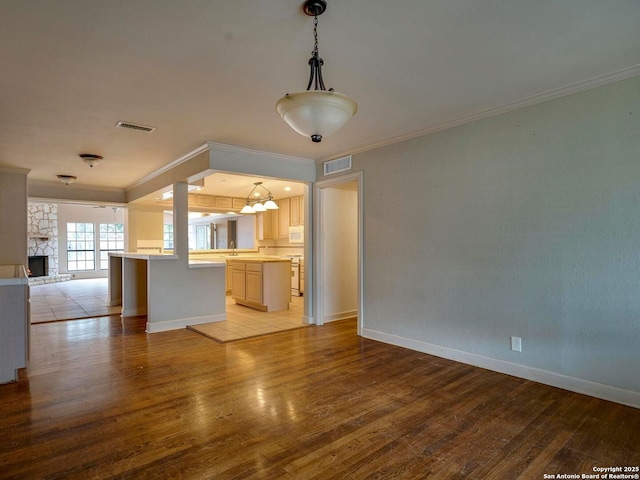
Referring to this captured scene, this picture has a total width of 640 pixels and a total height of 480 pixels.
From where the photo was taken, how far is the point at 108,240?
13664mm

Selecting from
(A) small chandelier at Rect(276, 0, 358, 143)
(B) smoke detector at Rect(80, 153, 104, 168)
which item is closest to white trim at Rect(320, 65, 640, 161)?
(A) small chandelier at Rect(276, 0, 358, 143)

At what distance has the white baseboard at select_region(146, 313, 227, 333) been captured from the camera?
4.84 metres

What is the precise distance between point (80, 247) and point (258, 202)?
917cm

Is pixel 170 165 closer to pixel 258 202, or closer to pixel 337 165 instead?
pixel 337 165

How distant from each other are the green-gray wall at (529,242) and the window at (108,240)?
506 inches

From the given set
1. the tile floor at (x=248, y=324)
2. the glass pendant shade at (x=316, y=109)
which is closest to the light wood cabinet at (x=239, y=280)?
the tile floor at (x=248, y=324)

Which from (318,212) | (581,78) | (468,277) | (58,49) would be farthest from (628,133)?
(58,49)

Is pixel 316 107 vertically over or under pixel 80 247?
over

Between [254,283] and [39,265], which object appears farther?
[39,265]

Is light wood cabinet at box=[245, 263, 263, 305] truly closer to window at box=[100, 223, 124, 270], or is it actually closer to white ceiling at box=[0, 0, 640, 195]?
white ceiling at box=[0, 0, 640, 195]

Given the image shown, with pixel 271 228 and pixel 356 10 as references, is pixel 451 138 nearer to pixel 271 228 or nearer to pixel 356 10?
pixel 356 10

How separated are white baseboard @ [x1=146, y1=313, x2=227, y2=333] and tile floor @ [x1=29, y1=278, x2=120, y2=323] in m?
1.83

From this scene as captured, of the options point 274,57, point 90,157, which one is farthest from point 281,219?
point 274,57

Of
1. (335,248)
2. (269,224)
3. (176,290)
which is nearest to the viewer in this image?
(176,290)
